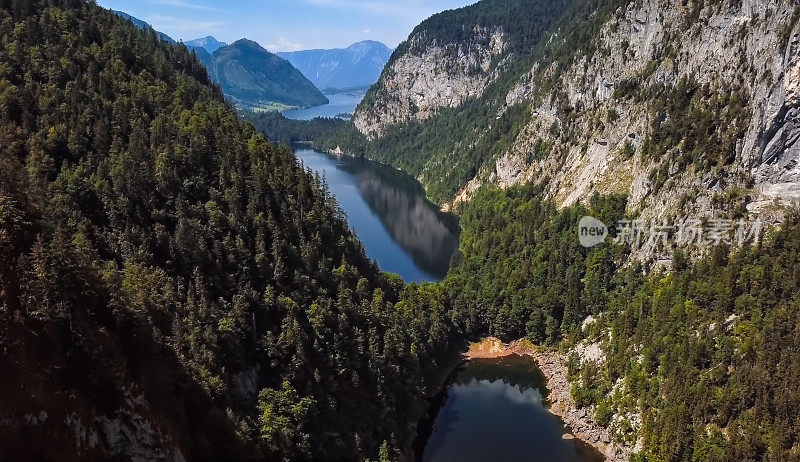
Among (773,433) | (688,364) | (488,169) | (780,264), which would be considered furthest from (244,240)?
(488,169)

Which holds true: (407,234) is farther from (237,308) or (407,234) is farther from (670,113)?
(237,308)

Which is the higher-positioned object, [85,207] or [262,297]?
[85,207]

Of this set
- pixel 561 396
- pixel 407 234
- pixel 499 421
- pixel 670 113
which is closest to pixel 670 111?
pixel 670 113

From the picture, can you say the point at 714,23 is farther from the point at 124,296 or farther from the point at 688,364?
the point at 124,296

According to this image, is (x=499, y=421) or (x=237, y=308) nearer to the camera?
(x=237, y=308)

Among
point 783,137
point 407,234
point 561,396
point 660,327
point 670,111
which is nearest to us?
point 660,327

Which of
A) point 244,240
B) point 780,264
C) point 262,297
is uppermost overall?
point 780,264
